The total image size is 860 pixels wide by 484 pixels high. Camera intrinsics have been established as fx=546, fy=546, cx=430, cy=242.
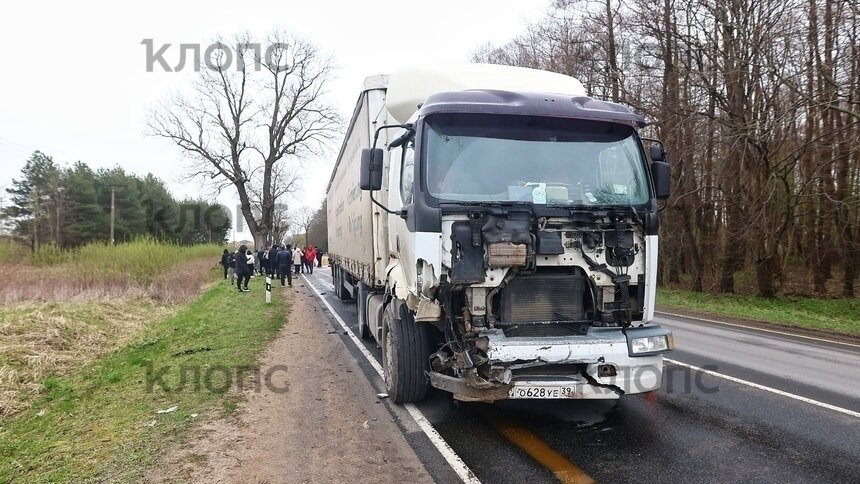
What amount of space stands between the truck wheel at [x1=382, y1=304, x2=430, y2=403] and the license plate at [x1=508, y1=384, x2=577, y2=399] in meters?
1.24

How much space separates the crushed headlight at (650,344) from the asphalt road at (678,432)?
740mm

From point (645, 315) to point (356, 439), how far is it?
2.77m

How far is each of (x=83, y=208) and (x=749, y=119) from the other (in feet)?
149

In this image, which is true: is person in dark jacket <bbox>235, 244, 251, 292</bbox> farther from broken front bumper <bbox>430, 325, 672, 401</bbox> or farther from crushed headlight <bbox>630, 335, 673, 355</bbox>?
crushed headlight <bbox>630, 335, 673, 355</bbox>

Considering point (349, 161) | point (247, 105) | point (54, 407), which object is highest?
point (247, 105)

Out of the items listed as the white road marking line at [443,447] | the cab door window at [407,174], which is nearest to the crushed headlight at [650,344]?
the white road marking line at [443,447]

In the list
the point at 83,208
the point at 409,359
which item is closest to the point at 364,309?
the point at 409,359

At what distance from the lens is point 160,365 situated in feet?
26.7

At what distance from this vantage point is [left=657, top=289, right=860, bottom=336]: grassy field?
42.9 feet

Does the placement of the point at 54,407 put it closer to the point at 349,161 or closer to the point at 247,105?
the point at 349,161

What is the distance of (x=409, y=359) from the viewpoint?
5.51m

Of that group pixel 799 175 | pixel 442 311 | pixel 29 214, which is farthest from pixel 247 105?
pixel 442 311

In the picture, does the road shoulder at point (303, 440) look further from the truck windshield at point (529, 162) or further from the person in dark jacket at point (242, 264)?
the person in dark jacket at point (242, 264)

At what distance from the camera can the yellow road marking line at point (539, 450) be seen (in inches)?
155
